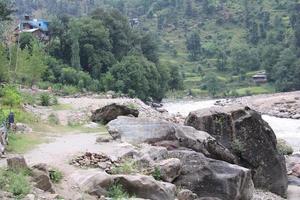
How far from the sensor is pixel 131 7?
622 feet

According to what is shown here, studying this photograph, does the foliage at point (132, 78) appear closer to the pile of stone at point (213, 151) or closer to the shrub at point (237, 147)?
the pile of stone at point (213, 151)

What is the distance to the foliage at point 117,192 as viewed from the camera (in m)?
17.1

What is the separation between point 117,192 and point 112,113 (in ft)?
44.6

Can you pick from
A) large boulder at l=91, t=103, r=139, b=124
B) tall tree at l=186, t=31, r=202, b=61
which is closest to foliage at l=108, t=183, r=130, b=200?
large boulder at l=91, t=103, r=139, b=124

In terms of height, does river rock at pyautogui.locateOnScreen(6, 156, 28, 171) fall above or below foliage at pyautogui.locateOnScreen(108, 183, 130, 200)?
above

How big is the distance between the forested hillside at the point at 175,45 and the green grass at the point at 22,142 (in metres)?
53.0

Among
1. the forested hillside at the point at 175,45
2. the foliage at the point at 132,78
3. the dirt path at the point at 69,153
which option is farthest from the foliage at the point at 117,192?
the foliage at the point at 132,78

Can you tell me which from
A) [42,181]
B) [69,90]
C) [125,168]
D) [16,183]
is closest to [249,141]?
[125,168]

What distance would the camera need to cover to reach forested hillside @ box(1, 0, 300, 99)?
87312 mm

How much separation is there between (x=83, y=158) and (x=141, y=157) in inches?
84.5

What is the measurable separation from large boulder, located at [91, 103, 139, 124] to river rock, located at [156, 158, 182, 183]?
970cm

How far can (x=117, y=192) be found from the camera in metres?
17.3

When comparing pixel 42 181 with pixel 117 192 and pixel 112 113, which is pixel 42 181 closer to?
pixel 117 192

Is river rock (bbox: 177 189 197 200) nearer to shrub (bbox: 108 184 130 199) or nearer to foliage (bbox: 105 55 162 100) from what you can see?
shrub (bbox: 108 184 130 199)
